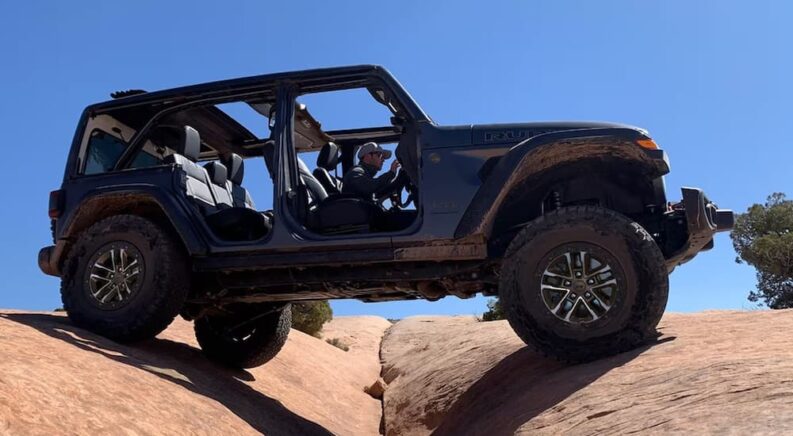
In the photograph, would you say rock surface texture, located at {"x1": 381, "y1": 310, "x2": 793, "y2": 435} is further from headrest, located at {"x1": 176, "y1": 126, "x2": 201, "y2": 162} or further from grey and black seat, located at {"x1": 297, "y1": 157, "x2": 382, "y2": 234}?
headrest, located at {"x1": 176, "y1": 126, "x2": 201, "y2": 162}

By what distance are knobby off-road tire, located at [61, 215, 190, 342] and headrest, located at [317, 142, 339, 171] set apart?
57.5 inches

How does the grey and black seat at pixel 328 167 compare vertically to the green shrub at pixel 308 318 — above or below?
above

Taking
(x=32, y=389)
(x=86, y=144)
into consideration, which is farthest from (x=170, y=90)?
(x=32, y=389)

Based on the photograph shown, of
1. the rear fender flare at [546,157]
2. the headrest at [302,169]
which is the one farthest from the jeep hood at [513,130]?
the headrest at [302,169]

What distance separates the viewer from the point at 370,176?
6.05 metres

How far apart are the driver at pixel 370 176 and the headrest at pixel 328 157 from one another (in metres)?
0.66

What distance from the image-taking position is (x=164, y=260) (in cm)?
593

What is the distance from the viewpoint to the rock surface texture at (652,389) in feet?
10.4

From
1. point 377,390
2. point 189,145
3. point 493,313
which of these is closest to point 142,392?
point 189,145

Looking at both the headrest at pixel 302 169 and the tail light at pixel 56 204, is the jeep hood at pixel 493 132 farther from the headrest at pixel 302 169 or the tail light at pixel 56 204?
the tail light at pixel 56 204

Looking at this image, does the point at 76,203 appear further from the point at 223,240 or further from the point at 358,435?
the point at 358,435

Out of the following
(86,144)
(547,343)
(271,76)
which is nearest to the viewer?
(547,343)

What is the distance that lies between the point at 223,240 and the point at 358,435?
251 cm

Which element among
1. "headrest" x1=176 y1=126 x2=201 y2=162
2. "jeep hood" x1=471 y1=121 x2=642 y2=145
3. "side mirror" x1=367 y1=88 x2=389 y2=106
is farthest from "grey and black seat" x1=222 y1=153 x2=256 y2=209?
"jeep hood" x1=471 y1=121 x2=642 y2=145
